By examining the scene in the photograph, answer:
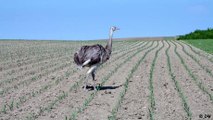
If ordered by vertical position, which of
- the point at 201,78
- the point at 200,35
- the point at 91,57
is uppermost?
the point at 91,57

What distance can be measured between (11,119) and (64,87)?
4.62m

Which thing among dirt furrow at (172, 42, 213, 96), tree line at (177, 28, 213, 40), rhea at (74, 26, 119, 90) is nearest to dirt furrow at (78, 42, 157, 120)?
rhea at (74, 26, 119, 90)

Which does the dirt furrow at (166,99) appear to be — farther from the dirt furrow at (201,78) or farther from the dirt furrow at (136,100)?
the dirt furrow at (201,78)

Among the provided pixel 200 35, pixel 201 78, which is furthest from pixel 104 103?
pixel 200 35

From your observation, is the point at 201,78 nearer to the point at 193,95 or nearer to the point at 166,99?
the point at 193,95

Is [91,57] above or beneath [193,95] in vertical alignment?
above

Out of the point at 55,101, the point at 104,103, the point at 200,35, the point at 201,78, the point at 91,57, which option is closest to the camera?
the point at 104,103

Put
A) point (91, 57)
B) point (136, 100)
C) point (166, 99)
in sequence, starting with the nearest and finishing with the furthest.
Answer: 1. point (136, 100)
2. point (166, 99)
3. point (91, 57)

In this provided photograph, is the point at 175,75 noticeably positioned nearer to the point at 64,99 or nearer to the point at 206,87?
the point at 206,87

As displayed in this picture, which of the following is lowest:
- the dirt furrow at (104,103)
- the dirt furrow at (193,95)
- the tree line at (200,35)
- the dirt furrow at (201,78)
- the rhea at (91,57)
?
the tree line at (200,35)

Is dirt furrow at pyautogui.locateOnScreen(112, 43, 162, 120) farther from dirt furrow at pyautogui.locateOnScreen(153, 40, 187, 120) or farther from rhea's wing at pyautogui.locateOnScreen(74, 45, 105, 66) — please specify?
rhea's wing at pyautogui.locateOnScreen(74, 45, 105, 66)

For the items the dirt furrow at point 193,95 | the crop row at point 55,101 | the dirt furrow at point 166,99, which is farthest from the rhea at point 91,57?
the dirt furrow at point 193,95

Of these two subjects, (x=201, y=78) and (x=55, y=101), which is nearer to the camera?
(x=55, y=101)

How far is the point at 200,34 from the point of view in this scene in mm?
73312
